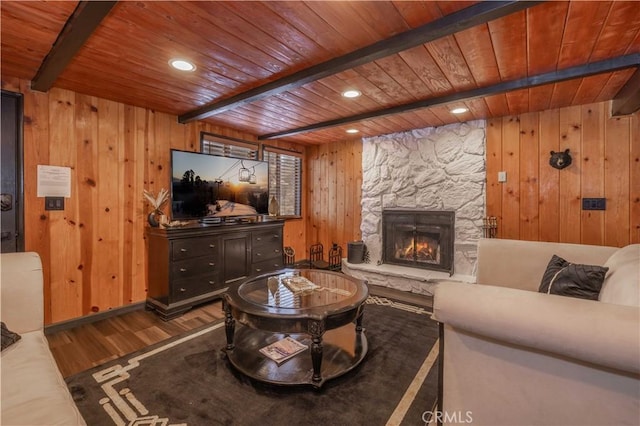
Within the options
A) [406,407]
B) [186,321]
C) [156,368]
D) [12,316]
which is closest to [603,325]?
[406,407]

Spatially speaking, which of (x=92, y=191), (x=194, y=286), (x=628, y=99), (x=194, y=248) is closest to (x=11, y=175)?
(x=92, y=191)

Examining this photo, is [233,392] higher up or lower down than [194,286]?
lower down

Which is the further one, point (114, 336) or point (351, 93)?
point (351, 93)

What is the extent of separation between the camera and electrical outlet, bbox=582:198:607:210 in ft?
9.70

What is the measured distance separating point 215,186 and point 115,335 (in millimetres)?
1894

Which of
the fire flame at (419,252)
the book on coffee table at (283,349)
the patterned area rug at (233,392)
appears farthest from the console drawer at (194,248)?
the fire flame at (419,252)

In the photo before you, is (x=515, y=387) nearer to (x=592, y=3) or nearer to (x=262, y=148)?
(x=592, y=3)

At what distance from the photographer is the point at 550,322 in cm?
97

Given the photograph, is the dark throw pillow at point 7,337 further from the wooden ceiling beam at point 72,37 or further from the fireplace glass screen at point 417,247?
the fireplace glass screen at point 417,247

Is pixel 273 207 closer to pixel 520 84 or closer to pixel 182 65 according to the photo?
pixel 182 65

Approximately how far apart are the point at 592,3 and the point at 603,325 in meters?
1.62

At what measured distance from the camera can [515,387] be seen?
1.12m

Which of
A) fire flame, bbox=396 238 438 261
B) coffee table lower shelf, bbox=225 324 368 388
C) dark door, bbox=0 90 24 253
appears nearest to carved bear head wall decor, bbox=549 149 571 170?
fire flame, bbox=396 238 438 261

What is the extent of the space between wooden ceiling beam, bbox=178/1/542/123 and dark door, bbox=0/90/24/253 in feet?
5.96
